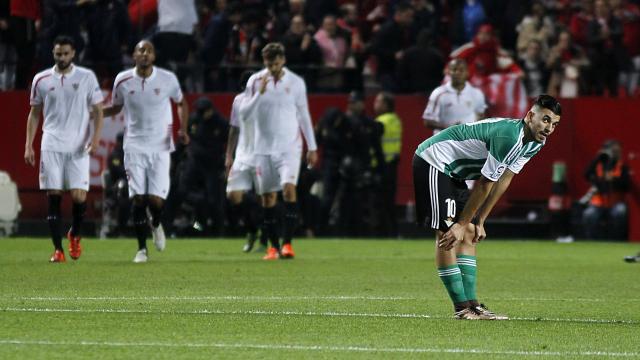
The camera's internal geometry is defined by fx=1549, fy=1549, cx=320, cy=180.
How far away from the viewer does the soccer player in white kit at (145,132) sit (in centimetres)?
1795

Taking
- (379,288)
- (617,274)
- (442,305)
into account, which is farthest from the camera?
(617,274)

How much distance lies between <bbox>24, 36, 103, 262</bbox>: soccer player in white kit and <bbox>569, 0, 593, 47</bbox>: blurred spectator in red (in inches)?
411

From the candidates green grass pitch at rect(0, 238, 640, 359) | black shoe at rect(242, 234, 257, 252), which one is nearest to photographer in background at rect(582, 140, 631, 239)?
green grass pitch at rect(0, 238, 640, 359)

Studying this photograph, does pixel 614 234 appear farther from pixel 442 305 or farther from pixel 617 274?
pixel 442 305

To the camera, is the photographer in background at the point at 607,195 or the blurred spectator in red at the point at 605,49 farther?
the blurred spectator in red at the point at 605,49

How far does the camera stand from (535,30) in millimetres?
25453

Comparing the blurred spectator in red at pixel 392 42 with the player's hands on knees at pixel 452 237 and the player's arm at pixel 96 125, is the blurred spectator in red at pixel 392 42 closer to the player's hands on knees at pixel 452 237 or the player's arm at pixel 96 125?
the player's arm at pixel 96 125

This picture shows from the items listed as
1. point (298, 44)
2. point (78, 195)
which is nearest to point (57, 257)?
point (78, 195)

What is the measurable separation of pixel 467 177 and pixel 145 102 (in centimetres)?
726

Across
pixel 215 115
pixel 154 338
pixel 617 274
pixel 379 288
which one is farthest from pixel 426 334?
pixel 215 115

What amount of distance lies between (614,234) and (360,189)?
419 centimetres

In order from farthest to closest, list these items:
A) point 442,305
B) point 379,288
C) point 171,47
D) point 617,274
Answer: point 171,47, point 617,274, point 379,288, point 442,305

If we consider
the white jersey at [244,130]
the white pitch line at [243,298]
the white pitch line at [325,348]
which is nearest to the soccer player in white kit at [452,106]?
the white jersey at [244,130]

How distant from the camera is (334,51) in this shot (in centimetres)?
2512
